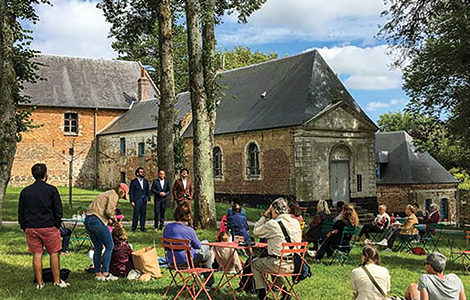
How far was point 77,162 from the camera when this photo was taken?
121 ft

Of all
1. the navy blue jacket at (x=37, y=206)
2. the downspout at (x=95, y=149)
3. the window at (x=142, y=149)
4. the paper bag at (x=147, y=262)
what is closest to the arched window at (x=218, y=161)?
the window at (x=142, y=149)

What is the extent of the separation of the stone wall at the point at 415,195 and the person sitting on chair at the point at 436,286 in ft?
87.5

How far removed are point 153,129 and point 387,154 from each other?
15561mm

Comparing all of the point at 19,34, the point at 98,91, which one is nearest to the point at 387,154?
the point at 98,91

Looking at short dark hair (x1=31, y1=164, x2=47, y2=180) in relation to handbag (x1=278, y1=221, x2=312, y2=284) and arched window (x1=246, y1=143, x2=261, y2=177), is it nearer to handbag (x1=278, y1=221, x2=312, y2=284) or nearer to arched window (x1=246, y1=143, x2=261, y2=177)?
handbag (x1=278, y1=221, x2=312, y2=284)

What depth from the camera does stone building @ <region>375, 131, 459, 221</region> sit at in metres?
30.4

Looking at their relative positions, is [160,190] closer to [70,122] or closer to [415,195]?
[415,195]

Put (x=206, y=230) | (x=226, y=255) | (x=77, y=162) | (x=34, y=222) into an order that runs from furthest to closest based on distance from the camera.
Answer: (x=77, y=162), (x=206, y=230), (x=226, y=255), (x=34, y=222)

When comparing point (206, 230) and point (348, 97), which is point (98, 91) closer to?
point (348, 97)

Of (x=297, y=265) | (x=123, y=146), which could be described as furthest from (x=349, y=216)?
(x=123, y=146)

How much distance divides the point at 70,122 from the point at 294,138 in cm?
1994

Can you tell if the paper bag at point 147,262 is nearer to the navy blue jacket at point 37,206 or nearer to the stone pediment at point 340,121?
the navy blue jacket at point 37,206

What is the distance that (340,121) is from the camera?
24.0 m

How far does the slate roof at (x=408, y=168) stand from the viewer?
3068cm
